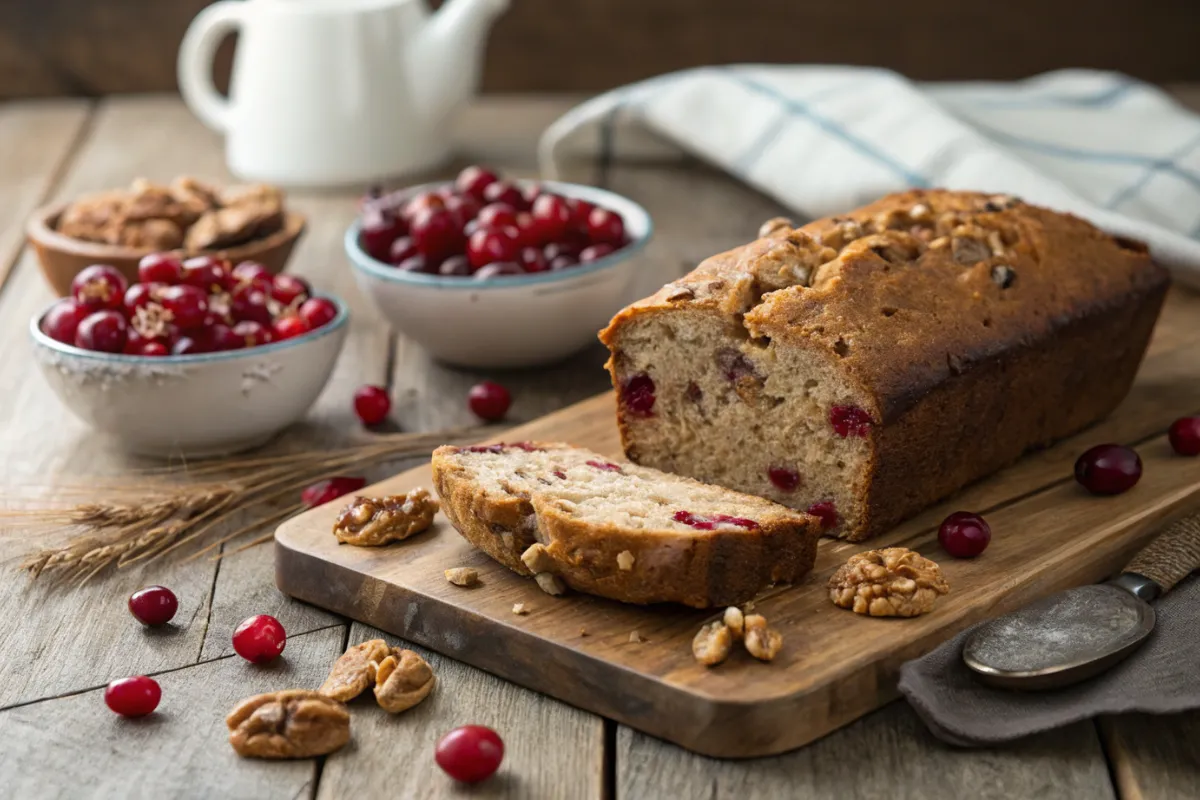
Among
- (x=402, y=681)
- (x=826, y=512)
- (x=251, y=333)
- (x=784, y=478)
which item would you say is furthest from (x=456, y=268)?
(x=402, y=681)

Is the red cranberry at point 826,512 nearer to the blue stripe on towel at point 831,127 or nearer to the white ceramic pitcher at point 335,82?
the blue stripe on towel at point 831,127

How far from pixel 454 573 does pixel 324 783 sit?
0.50 meters

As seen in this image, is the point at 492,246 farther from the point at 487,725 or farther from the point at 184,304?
the point at 487,725

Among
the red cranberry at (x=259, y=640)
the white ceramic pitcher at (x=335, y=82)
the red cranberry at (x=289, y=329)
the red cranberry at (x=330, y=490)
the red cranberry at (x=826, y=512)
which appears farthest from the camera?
the white ceramic pitcher at (x=335, y=82)

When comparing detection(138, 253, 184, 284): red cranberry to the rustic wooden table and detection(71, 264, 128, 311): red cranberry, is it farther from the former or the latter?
the rustic wooden table

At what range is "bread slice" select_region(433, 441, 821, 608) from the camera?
2342 millimetres

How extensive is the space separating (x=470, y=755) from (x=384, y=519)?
0.70 metres

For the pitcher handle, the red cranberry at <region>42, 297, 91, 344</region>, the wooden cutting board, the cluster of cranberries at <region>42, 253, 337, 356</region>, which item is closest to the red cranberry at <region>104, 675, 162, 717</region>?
the wooden cutting board

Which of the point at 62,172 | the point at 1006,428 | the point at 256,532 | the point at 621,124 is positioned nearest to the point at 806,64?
the point at 621,124

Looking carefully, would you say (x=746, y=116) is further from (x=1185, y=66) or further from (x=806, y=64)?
(x=1185, y=66)

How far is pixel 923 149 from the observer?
4.48m

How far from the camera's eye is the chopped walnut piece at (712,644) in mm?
2225

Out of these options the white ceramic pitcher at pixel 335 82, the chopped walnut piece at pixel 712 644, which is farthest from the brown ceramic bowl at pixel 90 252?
the chopped walnut piece at pixel 712 644

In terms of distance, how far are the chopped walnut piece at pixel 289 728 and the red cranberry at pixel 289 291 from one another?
1373mm
